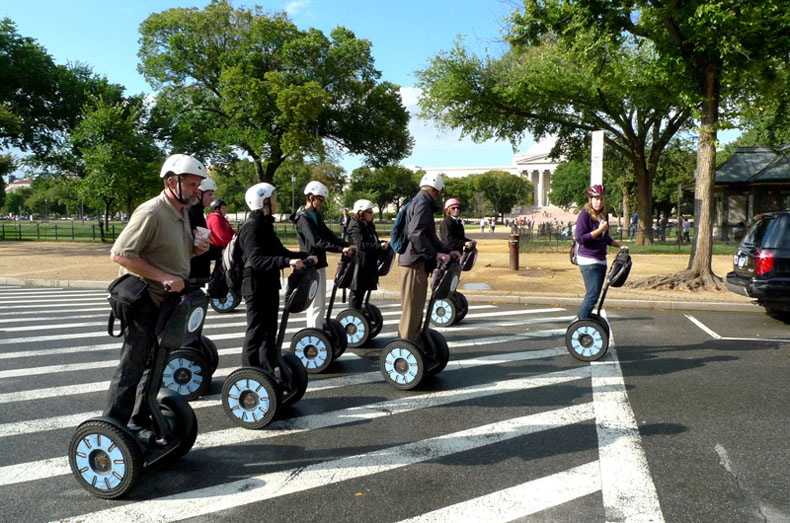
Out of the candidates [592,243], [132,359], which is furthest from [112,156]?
[132,359]

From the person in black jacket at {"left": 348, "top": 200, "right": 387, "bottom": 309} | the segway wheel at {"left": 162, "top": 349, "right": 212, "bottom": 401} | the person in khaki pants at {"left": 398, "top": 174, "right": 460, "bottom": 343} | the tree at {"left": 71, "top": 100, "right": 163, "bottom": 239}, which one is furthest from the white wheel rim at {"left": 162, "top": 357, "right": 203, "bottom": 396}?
the tree at {"left": 71, "top": 100, "right": 163, "bottom": 239}

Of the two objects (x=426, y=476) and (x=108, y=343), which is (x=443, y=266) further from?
(x=108, y=343)

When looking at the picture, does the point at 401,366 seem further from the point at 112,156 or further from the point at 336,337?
the point at 112,156

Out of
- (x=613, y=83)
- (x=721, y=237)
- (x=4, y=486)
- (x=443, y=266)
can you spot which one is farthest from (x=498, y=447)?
(x=721, y=237)

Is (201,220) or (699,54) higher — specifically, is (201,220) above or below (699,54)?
below

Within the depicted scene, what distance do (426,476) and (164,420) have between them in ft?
5.65

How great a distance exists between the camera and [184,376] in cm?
552

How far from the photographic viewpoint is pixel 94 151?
1164 inches

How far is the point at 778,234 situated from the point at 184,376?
859 cm

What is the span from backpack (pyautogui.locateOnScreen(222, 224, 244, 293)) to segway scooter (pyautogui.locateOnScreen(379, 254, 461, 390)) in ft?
5.08

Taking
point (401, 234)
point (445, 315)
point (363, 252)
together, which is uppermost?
point (401, 234)

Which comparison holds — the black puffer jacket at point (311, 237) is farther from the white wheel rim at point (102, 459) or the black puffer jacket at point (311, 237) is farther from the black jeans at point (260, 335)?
the white wheel rim at point (102, 459)

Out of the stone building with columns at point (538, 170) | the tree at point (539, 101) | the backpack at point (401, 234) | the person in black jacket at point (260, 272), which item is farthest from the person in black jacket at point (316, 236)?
the stone building with columns at point (538, 170)

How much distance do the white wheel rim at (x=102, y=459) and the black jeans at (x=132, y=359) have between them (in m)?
0.16
